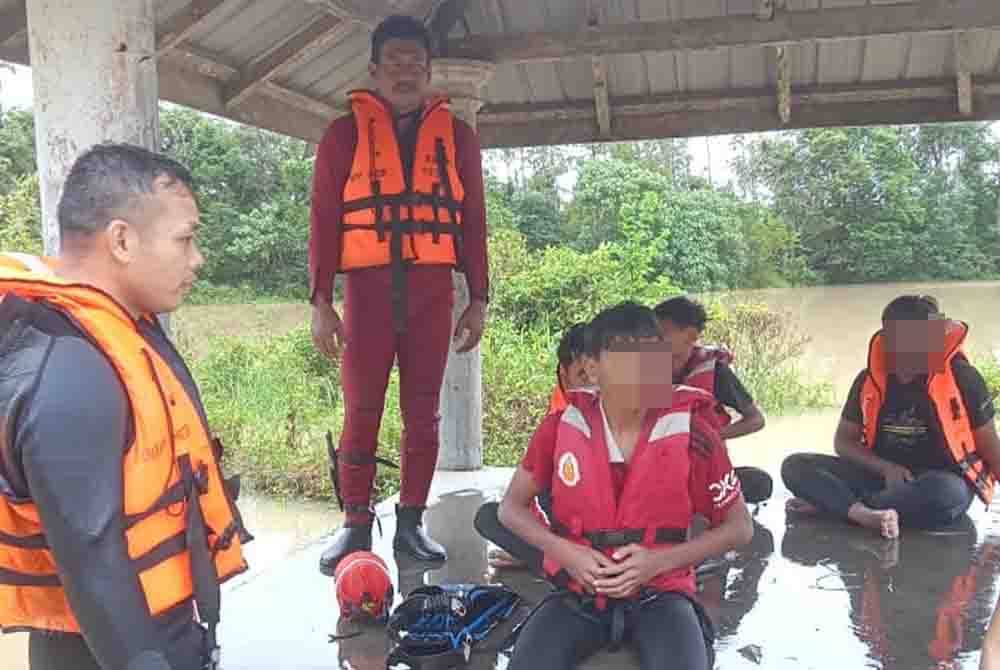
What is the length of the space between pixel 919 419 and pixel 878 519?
1.66ft

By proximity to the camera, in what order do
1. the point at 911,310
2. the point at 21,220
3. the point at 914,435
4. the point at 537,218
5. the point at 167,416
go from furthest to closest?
the point at 537,218 → the point at 21,220 → the point at 914,435 → the point at 911,310 → the point at 167,416

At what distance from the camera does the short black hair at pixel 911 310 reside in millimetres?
4285

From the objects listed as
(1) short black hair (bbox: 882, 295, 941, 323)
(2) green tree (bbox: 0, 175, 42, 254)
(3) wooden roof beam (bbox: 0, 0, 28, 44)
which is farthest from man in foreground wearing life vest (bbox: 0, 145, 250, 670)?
(2) green tree (bbox: 0, 175, 42, 254)

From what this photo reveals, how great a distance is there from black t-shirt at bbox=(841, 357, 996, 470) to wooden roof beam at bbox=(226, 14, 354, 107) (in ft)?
10.4

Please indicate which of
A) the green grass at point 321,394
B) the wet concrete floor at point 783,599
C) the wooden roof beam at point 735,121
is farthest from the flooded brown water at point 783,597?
the green grass at point 321,394

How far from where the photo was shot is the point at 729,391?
451cm

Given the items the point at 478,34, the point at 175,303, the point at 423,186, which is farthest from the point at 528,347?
the point at 175,303

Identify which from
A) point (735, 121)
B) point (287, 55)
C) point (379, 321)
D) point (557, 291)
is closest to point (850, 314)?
point (557, 291)

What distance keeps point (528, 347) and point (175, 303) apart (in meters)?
10.4

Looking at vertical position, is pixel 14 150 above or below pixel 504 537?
above

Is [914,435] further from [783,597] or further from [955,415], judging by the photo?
[783,597]

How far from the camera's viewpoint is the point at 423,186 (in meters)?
3.74

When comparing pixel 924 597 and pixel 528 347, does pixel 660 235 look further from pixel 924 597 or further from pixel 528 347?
pixel 924 597

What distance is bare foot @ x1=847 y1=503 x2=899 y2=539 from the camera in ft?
13.6
